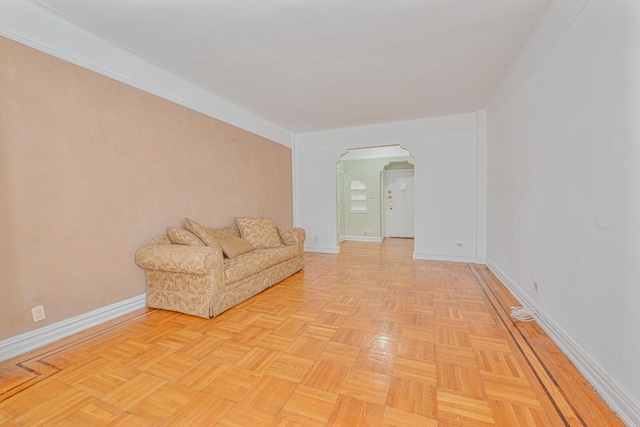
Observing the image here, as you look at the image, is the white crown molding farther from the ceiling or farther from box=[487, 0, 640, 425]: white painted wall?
box=[487, 0, 640, 425]: white painted wall

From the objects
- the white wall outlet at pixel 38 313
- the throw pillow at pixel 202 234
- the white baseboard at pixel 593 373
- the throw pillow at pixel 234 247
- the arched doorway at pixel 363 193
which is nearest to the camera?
the white baseboard at pixel 593 373

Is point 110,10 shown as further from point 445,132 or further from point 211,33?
point 445,132

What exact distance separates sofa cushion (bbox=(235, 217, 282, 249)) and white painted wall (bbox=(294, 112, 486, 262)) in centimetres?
206

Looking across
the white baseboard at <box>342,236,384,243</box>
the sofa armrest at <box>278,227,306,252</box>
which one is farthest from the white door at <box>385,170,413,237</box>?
the sofa armrest at <box>278,227,306,252</box>

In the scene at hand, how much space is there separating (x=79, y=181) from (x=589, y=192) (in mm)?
3624

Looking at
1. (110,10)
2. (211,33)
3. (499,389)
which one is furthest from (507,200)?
(110,10)

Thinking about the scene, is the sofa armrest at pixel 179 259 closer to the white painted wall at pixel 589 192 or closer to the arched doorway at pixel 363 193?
the white painted wall at pixel 589 192

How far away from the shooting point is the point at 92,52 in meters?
2.31

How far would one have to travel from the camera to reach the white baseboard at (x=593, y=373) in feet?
3.99

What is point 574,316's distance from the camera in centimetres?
172

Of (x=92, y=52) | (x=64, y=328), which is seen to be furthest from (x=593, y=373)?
(x=92, y=52)

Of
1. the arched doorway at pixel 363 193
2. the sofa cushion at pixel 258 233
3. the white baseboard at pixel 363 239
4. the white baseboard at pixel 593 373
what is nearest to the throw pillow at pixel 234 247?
the sofa cushion at pixel 258 233

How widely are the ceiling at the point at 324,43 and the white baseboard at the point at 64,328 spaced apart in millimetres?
2409

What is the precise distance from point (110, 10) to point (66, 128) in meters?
0.98
